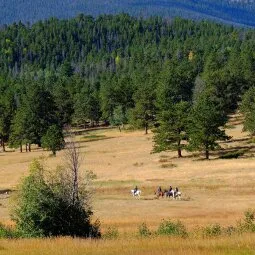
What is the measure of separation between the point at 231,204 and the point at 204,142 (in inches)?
1201

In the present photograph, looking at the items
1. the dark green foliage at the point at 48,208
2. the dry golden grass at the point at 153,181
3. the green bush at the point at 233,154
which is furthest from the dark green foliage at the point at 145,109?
the dark green foliage at the point at 48,208

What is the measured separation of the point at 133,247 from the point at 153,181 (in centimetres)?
4752

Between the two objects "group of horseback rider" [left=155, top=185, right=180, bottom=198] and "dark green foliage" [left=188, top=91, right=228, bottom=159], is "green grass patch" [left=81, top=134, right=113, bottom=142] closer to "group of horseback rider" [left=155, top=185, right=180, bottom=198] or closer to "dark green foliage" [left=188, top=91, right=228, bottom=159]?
"dark green foliage" [left=188, top=91, right=228, bottom=159]

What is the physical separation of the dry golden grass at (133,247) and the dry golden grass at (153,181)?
560 inches

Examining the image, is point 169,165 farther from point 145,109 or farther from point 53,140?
point 145,109

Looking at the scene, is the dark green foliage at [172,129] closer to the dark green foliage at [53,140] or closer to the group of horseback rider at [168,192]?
the dark green foliage at [53,140]

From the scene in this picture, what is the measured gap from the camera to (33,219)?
94.7 ft

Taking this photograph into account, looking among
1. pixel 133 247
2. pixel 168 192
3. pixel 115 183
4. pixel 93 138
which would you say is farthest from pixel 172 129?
pixel 133 247

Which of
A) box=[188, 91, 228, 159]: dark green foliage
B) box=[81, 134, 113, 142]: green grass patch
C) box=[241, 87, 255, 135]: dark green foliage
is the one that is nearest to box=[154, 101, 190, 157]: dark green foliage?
box=[188, 91, 228, 159]: dark green foliage

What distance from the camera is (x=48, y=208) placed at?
28828 millimetres

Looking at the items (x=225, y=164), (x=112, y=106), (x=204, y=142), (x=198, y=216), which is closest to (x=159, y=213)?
(x=198, y=216)

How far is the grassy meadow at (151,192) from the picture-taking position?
23.8m

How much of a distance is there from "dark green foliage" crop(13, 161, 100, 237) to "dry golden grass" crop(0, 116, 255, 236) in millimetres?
9589

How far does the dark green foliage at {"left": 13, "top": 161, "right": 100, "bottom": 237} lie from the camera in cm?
2859
